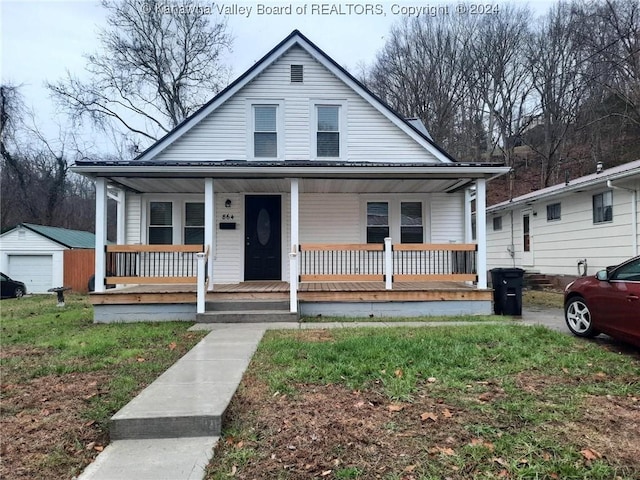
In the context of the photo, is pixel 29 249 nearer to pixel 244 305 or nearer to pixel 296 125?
pixel 296 125

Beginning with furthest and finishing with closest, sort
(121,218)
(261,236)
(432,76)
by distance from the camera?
(432,76) → (261,236) → (121,218)

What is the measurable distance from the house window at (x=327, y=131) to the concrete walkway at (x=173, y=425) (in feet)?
23.0

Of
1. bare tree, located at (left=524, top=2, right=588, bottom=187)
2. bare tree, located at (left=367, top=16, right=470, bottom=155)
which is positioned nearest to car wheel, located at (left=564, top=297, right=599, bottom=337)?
bare tree, located at (left=367, top=16, right=470, bottom=155)

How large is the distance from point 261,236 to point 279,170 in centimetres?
272

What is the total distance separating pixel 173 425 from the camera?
3.10 metres

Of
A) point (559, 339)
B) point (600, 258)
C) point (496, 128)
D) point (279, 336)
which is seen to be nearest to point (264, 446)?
point (279, 336)

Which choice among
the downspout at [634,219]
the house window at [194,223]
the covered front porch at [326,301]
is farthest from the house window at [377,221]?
the downspout at [634,219]

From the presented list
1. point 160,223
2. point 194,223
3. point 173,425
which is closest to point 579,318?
point 173,425

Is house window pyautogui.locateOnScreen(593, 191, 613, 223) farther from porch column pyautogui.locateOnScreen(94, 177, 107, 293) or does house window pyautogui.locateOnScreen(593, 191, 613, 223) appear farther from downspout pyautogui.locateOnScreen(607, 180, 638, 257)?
porch column pyautogui.locateOnScreen(94, 177, 107, 293)

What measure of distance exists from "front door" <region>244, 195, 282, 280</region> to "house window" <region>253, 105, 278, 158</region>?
1200mm

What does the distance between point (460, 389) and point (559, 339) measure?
2.80m

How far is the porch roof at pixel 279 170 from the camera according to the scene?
26.4 ft

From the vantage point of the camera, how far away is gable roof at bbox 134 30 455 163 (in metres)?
10.3

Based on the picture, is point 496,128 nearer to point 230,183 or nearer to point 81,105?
point 230,183
